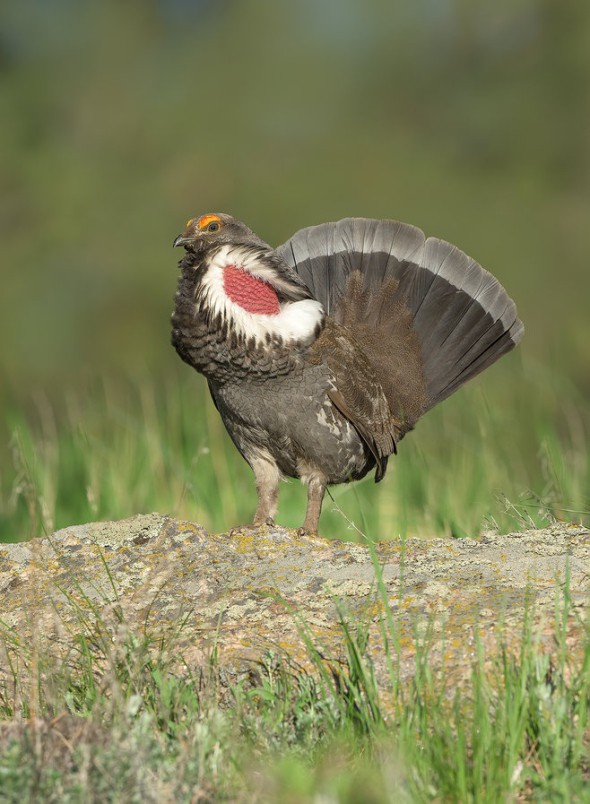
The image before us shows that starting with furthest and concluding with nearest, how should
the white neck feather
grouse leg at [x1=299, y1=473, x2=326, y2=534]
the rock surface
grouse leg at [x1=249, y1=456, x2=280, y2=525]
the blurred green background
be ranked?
the blurred green background, grouse leg at [x1=249, y1=456, x2=280, y2=525], grouse leg at [x1=299, y1=473, x2=326, y2=534], the white neck feather, the rock surface

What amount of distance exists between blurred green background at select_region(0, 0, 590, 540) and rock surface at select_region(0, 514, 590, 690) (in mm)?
6137

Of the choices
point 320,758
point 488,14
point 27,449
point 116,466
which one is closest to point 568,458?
point 116,466

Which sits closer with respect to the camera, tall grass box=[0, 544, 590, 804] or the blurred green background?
tall grass box=[0, 544, 590, 804]

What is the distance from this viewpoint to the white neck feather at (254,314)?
4109mm

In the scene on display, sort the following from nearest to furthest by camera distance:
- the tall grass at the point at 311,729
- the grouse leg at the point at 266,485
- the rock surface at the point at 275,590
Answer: the tall grass at the point at 311,729 < the rock surface at the point at 275,590 < the grouse leg at the point at 266,485

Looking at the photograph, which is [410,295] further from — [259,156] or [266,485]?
[259,156]

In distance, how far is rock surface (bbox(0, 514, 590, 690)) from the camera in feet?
8.95

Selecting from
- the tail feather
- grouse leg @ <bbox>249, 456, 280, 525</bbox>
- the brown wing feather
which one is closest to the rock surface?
grouse leg @ <bbox>249, 456, 280, 525</bbox>

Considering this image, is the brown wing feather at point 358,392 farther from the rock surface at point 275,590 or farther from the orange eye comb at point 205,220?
the rock surface at point 275,590

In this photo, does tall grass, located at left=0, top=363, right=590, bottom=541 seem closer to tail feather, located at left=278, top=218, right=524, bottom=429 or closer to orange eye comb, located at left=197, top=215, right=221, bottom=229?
tail feather, located at left=278, top=218, right=524, bottom=429

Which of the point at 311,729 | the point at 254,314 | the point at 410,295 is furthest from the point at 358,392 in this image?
the point at 311,729

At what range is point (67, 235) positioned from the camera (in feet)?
38.5

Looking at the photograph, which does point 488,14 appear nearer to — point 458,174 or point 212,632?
point 458,174

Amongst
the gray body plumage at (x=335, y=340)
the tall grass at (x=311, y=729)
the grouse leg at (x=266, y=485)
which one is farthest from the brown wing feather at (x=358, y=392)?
the tall grass at (x=311, y=729)
